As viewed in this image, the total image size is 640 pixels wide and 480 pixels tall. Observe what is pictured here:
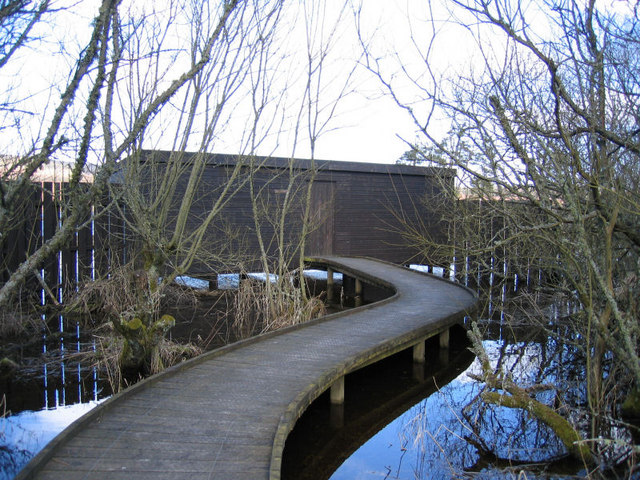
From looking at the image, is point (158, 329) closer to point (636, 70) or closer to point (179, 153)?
point (179, 153)

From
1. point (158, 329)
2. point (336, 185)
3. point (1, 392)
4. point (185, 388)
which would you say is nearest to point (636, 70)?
point (185, 388)

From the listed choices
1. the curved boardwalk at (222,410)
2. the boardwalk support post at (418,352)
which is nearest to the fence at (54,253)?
the curved boardwalk at (222,410)

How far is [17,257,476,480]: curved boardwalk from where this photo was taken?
2814mm

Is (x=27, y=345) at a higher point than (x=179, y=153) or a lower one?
lower

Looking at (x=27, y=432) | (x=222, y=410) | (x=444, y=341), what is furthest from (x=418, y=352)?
(x=27, y=432)

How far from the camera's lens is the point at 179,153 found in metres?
5.45

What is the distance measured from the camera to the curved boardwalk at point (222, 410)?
2.81 meters

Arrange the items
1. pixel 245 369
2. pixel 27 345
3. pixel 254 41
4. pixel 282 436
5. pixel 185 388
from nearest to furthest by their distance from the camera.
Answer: pixel 282 436, pixel 185 388, pixel 245 369, pixel 254 41, pixel 27 345

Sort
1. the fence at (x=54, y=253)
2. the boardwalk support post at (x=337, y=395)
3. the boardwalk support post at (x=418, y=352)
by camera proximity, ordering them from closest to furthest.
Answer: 1. the boardwalk support post at (x=337, y=395)
2. the boardwalk support post at (x=418, y=352)
3. the fence at (x=54, y=253)

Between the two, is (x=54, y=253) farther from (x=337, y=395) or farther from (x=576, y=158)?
(x=576, y=158)

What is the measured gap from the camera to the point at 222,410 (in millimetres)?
3602

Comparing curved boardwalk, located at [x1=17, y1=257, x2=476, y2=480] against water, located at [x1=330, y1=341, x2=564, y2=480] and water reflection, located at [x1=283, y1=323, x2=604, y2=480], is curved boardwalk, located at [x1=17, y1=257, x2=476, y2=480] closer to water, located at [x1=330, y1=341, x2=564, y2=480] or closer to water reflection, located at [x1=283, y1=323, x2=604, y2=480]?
water reflection, located at [x1=283, y1=323, x2=604, y2=480]

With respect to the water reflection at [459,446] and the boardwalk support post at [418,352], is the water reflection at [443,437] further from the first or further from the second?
the boardwalk support post at [418,352]

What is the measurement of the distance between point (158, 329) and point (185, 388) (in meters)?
1.68
